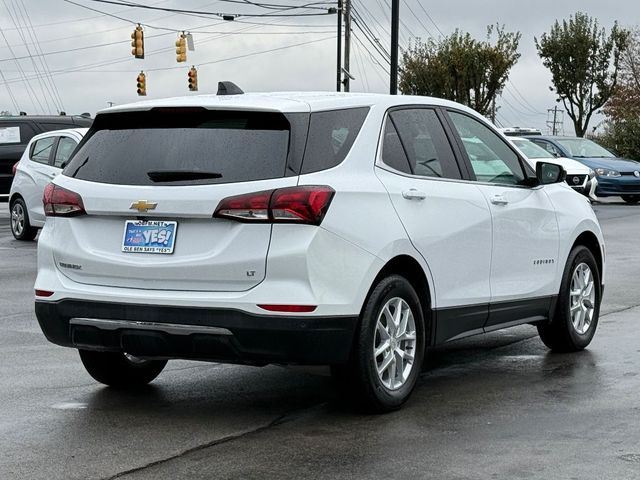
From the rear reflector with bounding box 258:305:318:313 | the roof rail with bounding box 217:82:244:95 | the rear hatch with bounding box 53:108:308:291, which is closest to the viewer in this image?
the rear reflector with bounding box 258:305:318:313

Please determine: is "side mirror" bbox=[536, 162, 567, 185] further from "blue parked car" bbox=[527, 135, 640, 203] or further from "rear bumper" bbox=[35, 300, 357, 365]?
"blue parked car" bbox=[527, 135, 640, 203]

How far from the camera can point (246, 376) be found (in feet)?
26.3

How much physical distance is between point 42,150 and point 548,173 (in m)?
12.7

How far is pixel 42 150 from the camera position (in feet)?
65.1

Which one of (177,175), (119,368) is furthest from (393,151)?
(119,368)

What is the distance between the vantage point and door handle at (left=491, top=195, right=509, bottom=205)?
25.6 ft

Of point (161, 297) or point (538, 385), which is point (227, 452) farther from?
point (538, 385)

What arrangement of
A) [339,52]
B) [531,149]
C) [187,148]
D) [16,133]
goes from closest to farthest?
[187,148]
[16,133]
[531,149]
[339,52]

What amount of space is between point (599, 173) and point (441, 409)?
24.2 m

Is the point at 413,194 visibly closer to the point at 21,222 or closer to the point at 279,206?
the point at 279,206

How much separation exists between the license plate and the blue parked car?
78.6 ft

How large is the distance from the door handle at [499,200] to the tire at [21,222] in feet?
43.0

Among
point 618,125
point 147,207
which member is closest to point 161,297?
point 147,207

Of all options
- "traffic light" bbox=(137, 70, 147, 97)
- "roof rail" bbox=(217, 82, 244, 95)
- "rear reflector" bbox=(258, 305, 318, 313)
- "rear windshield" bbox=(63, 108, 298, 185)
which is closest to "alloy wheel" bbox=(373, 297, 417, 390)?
"rear reflector" bbox=(258, 305, 318, 313)
